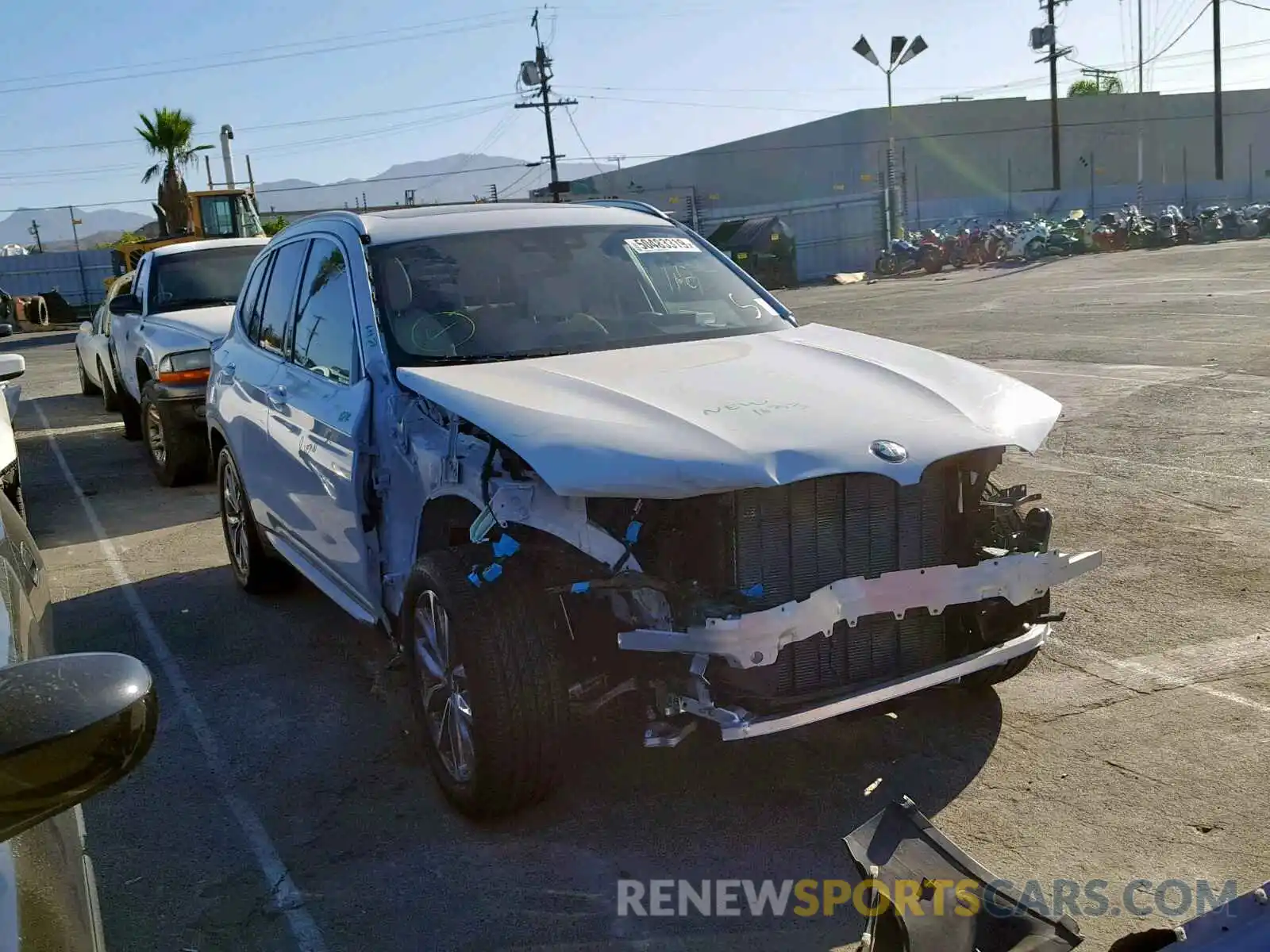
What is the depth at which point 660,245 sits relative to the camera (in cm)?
537

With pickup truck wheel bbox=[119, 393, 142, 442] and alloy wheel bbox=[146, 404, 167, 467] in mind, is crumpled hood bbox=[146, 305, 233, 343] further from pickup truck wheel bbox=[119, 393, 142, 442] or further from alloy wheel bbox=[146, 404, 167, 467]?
pickup truck wheel bbox=[119, 393, 142, 442]

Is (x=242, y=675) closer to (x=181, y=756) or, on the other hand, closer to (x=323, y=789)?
(x=181, y=756)

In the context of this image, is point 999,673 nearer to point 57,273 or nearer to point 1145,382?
point 1145,382

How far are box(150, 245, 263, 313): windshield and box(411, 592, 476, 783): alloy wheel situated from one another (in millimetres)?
7852

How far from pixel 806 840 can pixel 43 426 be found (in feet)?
41.3

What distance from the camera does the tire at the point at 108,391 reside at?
1353cm

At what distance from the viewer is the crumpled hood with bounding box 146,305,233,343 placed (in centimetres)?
982

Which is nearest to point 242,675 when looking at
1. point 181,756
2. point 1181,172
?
point 181,756

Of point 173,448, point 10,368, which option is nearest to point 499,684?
point 10,368

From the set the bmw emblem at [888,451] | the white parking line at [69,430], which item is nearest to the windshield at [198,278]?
the white parking line at [69,430]

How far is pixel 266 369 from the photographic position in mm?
5793

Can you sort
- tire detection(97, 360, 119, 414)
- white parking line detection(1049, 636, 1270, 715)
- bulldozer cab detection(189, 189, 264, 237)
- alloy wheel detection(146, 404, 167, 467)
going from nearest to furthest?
white parking line detection(1049, 636, 1270, 715), alloy wheel detection(146, 404, 167, 467), tire detection(97, 360, 119, 414), bulldozer cab detection(189, 189, 264, 237)

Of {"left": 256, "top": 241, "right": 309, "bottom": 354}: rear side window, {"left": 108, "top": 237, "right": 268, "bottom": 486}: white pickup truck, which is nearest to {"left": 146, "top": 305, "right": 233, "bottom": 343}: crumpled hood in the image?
{"left": 108, "top": 237, "right": 268, "bottom": 486}: white pickup truck

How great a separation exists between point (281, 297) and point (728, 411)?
2947 millimetres
